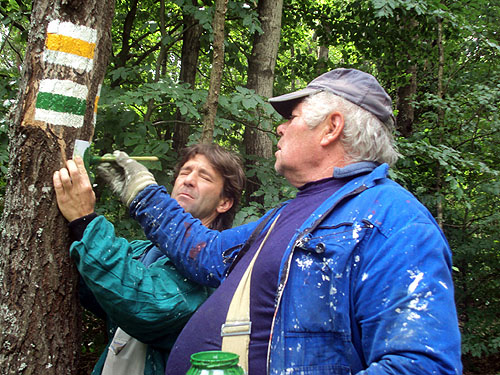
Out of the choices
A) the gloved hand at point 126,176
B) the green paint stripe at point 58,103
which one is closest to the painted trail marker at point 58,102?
the green paint stripe at point 58,103

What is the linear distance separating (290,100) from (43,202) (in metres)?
1.04

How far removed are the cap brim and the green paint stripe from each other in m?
0.78

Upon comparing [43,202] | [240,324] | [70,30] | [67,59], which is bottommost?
[240,324]

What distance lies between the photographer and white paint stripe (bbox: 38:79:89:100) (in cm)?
163

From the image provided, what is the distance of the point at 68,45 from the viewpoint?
1.66m

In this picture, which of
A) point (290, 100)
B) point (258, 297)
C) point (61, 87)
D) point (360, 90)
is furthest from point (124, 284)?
point (360, 90)

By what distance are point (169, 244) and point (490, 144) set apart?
Result: 496 centimetres

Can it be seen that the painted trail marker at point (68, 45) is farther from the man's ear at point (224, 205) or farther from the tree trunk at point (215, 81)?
the tree trunk at point (215, 81)

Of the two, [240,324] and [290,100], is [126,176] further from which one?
[240,324]

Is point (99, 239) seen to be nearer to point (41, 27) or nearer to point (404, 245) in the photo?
point (41, 27)

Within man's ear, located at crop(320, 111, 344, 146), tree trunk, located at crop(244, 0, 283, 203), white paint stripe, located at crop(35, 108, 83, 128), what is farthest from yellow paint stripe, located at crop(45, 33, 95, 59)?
tree trunk, located at crop(244, 0, 283, 203)

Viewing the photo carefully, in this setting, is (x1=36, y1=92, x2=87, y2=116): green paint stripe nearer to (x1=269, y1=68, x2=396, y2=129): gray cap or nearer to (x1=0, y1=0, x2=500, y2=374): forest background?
(x1=269, y1=68, x2=396, y2=129): gray cap

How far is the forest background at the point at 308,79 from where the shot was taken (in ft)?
12.3

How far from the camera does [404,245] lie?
1.20 metres
